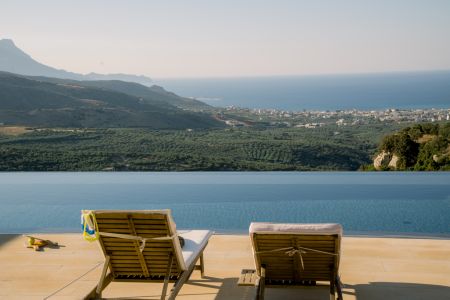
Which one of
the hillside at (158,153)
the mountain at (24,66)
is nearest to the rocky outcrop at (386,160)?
the hillside at (158,153)

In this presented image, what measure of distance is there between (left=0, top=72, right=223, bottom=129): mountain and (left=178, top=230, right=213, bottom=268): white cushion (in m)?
27.3

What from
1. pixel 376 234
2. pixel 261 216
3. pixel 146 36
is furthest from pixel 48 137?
pixel 376 234

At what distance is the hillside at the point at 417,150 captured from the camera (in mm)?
13125

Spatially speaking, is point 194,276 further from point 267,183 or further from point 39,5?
point 39,5

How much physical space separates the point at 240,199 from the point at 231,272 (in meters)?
2.82

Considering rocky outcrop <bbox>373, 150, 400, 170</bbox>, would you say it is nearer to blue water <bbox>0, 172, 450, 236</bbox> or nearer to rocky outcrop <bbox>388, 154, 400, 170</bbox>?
rocky outcrop <bbox>388, 154, 400, 170</bbox>

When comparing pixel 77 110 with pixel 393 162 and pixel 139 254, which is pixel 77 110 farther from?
pixel 139 254

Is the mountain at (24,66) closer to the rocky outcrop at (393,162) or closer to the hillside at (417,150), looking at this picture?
the hillside at (417,150)

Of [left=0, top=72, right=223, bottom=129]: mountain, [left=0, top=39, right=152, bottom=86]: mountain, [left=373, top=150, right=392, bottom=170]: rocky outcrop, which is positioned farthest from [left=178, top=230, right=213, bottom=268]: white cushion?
[left=0, top=39, right=152, bottom=86]: mountain

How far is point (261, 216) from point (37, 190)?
11.1ft

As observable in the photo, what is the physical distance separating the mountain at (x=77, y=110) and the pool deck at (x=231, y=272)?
26548 millimetres

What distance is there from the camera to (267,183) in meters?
7.57

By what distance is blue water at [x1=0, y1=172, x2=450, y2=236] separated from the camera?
566 cm

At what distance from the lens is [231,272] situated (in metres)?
3.78
